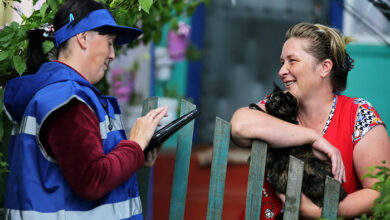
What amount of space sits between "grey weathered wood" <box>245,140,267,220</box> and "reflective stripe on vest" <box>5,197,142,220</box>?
25.1 inches

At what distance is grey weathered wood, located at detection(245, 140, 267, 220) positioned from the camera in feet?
8.43

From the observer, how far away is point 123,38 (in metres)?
2.47

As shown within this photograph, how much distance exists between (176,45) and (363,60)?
2.26 m

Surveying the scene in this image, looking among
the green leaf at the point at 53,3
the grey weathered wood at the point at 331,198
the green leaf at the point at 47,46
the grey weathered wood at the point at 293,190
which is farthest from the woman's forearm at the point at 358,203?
the green leaf at the point at 53,3

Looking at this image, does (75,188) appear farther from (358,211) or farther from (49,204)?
(358,211)

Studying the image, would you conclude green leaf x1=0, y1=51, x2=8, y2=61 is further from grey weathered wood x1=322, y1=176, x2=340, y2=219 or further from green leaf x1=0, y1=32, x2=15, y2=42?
grey weathered wood x1=322, y1=176, x2=340, y2=219

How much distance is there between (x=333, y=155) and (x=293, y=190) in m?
0.27

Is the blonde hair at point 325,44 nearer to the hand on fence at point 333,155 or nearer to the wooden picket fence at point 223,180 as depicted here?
the hand on fence at point 333,155

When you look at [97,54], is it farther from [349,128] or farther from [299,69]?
[349,128]

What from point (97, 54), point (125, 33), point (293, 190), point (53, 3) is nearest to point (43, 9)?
point (53, 3)

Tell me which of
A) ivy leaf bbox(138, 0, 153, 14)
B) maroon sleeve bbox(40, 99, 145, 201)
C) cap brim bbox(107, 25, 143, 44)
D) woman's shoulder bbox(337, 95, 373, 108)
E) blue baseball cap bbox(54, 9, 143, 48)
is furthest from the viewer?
ivy leaf bbox(138, 0, 153, 14)

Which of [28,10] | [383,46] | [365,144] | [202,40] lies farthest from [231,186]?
[365,144]

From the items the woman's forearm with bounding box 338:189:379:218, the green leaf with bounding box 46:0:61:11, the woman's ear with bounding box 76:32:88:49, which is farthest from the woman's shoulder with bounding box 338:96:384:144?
the green leaf with bounding box 46:0:61:11

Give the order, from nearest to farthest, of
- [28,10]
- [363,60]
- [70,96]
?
[70,96] → [28,10] → [363,60]
